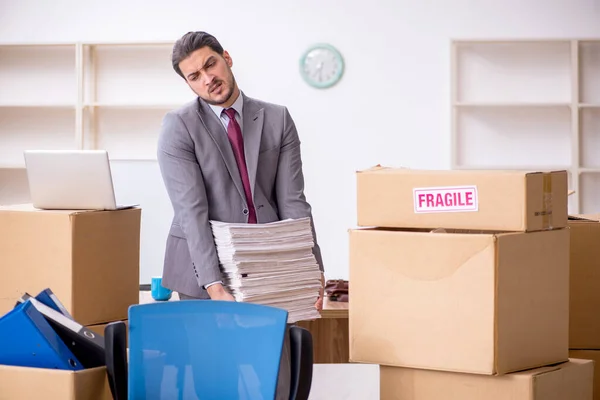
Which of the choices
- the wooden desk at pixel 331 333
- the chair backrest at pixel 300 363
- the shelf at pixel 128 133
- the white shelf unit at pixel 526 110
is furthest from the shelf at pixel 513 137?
the chair backrest at pixel 300 363

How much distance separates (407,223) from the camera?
200 cm

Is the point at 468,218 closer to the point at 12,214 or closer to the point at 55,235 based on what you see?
the point at 55,235

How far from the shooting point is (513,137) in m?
5.17

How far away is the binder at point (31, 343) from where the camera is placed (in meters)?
1.84

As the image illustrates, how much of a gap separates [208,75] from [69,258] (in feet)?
2.25

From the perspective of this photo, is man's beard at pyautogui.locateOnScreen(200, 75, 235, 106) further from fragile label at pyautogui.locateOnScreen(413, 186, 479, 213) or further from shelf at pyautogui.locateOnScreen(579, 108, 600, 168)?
shelf at pyautogui.locateOnScreen(579, 108, 600, 168)

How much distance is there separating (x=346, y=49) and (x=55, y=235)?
3.14 m

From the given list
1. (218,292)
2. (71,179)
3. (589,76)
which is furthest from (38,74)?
(218,292)

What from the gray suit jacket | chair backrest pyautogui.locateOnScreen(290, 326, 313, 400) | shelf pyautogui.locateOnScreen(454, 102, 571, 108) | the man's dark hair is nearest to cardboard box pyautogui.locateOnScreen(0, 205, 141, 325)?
the gray suit jacket

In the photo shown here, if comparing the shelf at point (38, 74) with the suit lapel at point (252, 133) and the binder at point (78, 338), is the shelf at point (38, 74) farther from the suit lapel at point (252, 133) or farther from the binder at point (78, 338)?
the binder at point (78, 338)

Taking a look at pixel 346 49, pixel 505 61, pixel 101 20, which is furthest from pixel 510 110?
pixel 101 20

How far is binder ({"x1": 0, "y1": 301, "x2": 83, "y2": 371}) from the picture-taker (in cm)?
184

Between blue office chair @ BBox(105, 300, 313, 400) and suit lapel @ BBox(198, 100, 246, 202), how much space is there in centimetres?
59

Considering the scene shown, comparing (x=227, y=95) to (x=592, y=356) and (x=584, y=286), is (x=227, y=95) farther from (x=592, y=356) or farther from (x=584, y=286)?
(x=592, y=356)
